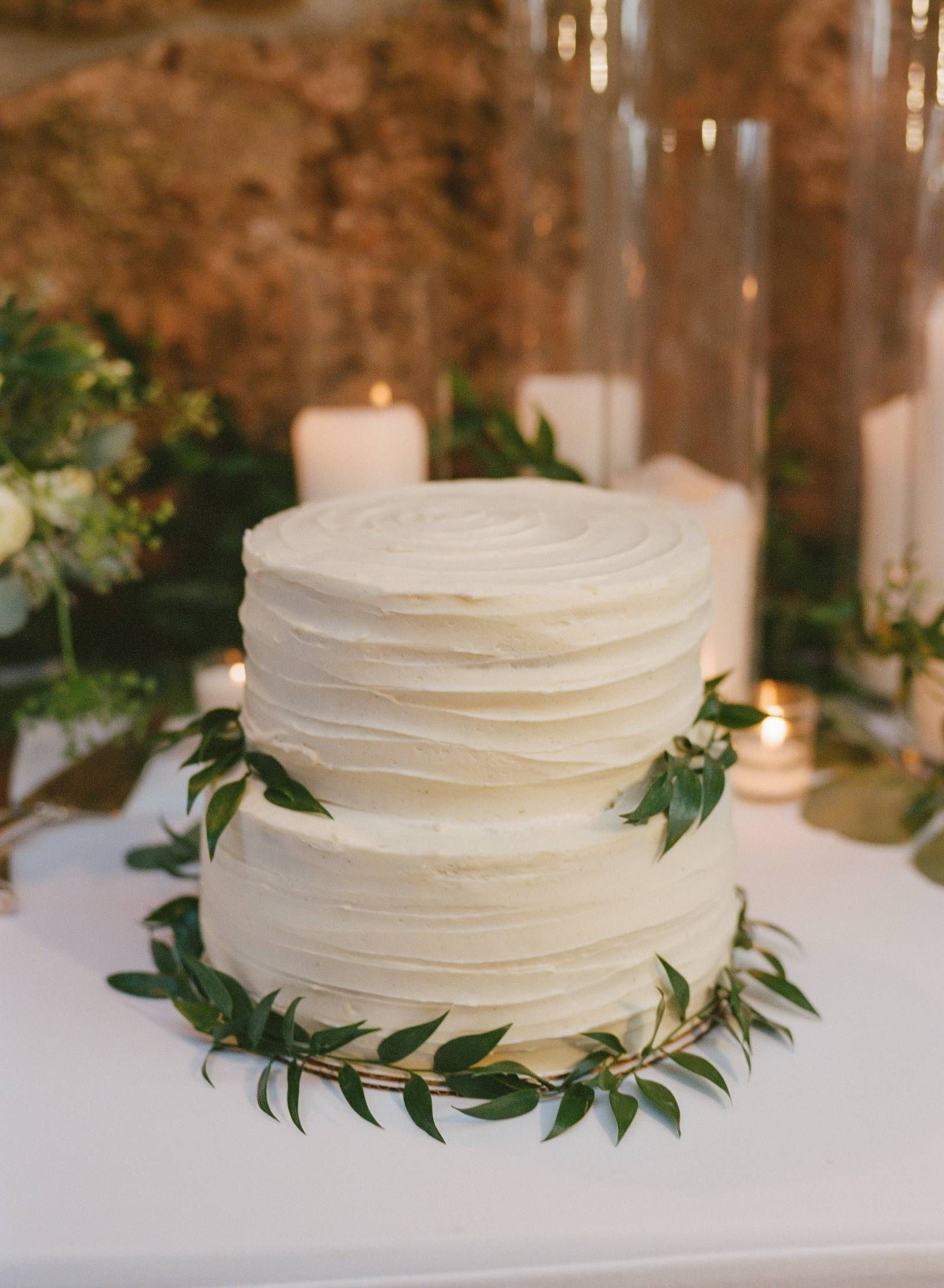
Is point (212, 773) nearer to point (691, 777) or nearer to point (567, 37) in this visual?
point (691, 777)

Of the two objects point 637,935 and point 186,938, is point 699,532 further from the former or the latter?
point 186,938

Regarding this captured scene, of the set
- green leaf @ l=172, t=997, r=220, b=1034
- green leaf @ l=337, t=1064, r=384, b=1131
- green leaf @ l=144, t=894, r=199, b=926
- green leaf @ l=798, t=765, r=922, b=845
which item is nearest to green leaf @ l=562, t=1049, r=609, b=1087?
green leaf @ l=337, t=1064, r=384, b=1131

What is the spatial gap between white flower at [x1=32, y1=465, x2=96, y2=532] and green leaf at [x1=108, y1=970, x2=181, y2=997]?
43cm

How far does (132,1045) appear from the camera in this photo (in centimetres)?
76

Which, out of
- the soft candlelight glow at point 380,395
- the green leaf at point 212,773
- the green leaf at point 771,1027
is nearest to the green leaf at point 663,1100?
the green leaf at point 771,1027

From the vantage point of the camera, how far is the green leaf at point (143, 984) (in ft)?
2.64

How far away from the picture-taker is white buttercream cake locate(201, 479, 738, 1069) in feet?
2.15

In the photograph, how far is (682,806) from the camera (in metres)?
0.68

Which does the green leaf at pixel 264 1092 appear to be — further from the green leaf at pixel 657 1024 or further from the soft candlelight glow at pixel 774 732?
the soft candlelight glow at pixel 774 732

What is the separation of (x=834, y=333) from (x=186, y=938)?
43.7 inches

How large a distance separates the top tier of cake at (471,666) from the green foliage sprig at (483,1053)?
14cm

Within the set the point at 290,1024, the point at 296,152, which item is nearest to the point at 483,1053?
the point at 290,1024

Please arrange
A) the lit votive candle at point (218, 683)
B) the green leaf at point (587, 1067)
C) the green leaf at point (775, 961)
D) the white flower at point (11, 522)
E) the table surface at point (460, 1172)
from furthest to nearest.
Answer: the lit votive candle at point (218, 683) → the white flower at point (11, 522) → the green leaf at point (775, 961) → the green leaf at point (587, 1067) → the table surface at point (460, 1172)

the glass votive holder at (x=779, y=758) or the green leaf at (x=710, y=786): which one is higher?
the green leaf at (x=710, y=786)
